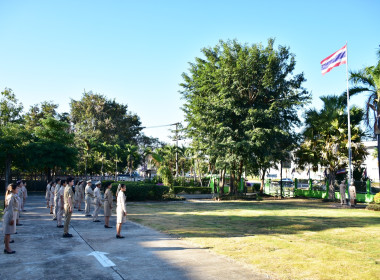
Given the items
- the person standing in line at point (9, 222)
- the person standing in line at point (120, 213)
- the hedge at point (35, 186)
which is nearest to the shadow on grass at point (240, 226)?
the person standing in line at point (120, 213)

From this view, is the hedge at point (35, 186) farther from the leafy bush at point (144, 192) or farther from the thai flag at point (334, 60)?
the thai flag at point (334, 60)

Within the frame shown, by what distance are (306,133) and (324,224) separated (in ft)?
53.7

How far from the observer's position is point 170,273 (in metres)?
6.18

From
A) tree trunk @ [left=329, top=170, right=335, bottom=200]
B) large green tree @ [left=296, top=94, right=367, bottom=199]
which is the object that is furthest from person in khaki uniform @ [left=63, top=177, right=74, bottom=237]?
tree trunk @ [left=329, top=170, right=335, bottom=200]

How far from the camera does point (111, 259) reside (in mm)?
7180

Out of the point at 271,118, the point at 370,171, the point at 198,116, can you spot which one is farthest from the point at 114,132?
the point at 370,171

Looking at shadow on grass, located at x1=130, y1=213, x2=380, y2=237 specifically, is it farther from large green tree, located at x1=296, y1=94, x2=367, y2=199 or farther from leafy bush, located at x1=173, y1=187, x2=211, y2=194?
leafy bush, located at x1=173, y1=187, x2=211, y2=194

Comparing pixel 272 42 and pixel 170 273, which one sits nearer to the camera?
pixel 170 273

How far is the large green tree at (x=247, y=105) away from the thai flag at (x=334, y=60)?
4208mm

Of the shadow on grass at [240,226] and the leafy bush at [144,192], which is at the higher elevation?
the leafy bush at [144,192]

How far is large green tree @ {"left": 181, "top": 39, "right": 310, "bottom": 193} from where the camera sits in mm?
26672

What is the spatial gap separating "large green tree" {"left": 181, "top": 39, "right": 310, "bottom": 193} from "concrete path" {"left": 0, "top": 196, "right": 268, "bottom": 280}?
17523 mm

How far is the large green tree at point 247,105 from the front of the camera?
87.5ft

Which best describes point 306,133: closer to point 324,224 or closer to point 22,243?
point 324,224
